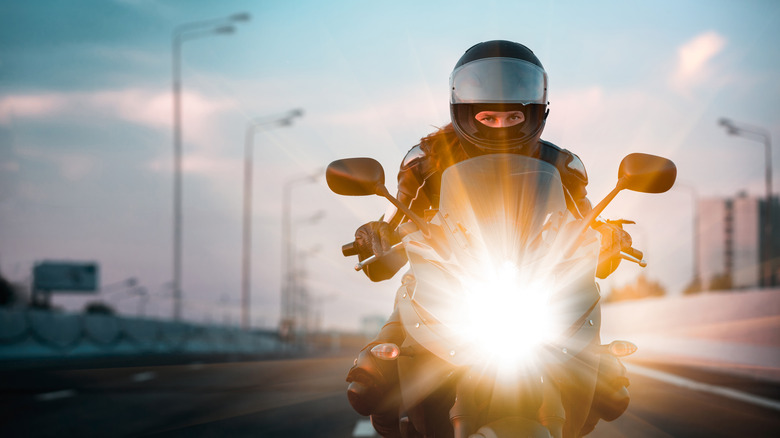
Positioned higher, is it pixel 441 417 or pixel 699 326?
→ pixel 441 417

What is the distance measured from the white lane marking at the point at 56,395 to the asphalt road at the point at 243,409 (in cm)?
1

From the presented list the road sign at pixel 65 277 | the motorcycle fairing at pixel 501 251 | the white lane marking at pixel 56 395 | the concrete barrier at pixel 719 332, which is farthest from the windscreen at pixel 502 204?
the road sign at pixel 65 277

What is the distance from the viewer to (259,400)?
38.9 feet

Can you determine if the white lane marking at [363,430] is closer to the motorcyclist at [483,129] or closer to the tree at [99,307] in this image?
the motorcyclist at [483,129]

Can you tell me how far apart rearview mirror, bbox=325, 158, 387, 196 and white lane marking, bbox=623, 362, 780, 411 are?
27.7 feet

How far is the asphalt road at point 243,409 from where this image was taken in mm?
8611

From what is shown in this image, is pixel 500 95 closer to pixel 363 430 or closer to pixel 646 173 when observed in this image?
pixel 646 173

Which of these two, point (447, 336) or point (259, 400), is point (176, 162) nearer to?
point (259, 400)

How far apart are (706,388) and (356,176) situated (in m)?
11.2

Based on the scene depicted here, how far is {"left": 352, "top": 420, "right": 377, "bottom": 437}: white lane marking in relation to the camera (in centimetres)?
792

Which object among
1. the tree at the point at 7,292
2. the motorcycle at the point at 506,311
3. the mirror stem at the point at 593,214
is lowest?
the tree at the point at 7,292

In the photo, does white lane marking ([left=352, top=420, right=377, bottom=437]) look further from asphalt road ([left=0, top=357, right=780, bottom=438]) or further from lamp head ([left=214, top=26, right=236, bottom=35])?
lamp head ([left=214, top=26, right=236, bottom=35])

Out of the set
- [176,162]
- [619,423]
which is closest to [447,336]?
[619,423]

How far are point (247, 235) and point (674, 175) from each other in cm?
4744
